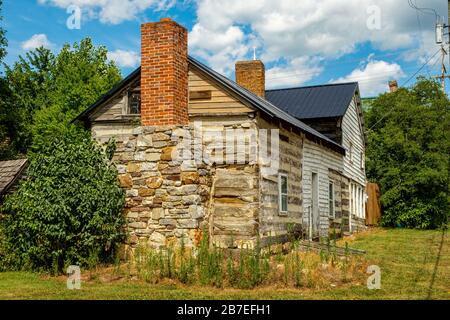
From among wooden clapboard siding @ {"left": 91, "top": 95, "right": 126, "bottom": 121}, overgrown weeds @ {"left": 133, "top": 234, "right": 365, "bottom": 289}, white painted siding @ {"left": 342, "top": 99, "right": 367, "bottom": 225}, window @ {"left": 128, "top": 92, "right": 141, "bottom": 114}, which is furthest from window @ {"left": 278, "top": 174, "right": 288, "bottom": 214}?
white painted siding @ {"left": 342, "top": 99, "right": 367, "bottom": 225}

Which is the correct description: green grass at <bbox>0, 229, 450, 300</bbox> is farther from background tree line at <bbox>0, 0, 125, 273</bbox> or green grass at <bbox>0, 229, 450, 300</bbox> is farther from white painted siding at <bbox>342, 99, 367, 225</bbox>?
white painted siding at <bbox>342, 99, 367, 225</bbox>

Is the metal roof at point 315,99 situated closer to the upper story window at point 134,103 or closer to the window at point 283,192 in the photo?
the window at point 283,192

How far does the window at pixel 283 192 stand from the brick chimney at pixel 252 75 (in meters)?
7.57

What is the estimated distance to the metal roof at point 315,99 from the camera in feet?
78.9

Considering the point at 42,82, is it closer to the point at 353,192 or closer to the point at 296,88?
the point at 296,88

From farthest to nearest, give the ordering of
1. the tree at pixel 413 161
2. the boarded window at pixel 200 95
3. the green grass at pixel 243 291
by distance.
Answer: the tree at pixel 413 161 < the boarded window at pixel 200 95 < the green grass at pixel 243 291

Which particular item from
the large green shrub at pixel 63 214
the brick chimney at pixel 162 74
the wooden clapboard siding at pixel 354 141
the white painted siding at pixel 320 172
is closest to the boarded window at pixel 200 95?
the brick chimney at pixel 162 74

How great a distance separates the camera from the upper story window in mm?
15359

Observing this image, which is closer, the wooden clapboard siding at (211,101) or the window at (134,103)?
the wooden clapboard siding at (211,101)

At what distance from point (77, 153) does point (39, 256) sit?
2688 millimetres

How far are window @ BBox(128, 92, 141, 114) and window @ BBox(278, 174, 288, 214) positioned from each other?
448cm

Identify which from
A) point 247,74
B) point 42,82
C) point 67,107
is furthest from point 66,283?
point 42,82

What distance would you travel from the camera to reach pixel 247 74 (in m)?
23.0

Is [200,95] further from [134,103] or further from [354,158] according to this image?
[354,158]
